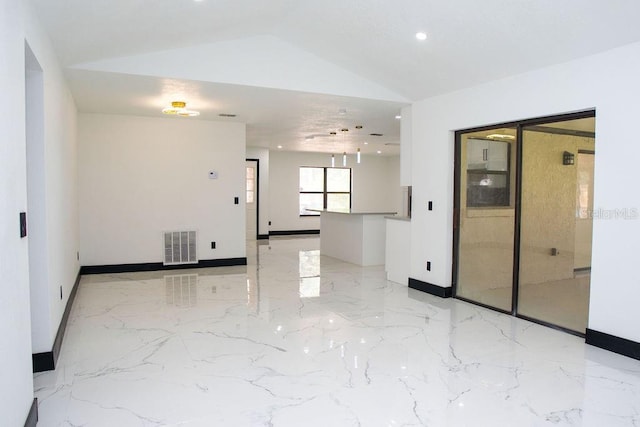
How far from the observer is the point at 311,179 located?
13.1 metres

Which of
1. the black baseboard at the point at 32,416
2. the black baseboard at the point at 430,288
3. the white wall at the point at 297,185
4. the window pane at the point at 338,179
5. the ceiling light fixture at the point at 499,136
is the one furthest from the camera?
the window pane at the point at 338,179

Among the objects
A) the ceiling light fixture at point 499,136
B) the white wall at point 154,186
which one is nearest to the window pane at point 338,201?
the white wall at point 154,186

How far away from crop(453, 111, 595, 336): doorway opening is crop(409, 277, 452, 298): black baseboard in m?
0.11

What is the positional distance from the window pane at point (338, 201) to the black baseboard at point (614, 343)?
32.4 feet

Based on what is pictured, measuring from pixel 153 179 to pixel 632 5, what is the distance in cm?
615

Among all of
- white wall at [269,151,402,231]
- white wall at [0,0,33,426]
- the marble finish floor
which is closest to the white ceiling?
white wall at [0,0,33,426]

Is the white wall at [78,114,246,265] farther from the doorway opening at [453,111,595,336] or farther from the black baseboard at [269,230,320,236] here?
the black baseboard at [269,230,320,236]

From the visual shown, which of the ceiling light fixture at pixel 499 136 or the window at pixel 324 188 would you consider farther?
the window at pixel 324 188

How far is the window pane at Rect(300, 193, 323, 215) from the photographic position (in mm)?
12977

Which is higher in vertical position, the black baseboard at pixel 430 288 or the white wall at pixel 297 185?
the white wall at pixel 297 185

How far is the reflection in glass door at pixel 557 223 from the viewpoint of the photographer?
12.9 feet

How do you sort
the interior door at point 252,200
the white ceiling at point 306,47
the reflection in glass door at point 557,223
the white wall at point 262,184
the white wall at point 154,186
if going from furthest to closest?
the interior door at point 252,200 < the white wall at point 262,184 < the white wall at point 154,186 < the reflection in glass door at point 557,223 < the white ceiling at point 306,47

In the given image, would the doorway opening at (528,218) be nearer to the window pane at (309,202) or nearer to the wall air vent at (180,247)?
the wall air vent at (180,247)

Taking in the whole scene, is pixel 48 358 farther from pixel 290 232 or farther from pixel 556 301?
pixel 290 232
